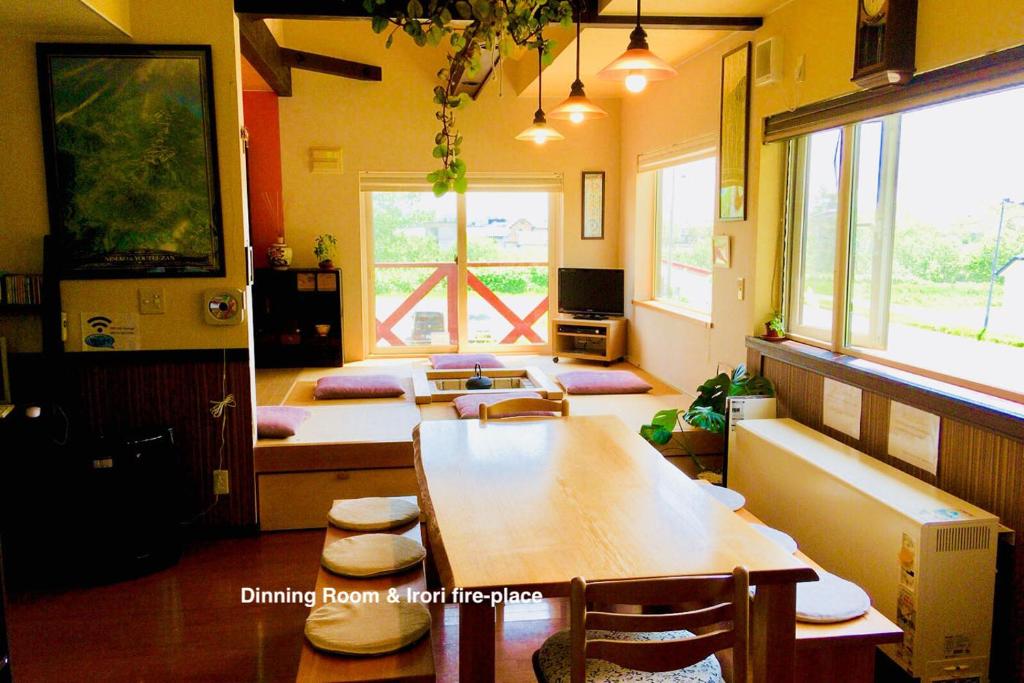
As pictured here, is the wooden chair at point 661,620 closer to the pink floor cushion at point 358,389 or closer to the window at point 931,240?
the window at point 931,240

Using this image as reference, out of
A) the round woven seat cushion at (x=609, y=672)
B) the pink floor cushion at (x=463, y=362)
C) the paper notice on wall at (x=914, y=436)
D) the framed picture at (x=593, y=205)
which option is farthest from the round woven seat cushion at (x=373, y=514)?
the framed picture at (x=593, y=205)

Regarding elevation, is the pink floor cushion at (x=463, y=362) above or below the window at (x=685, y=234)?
below

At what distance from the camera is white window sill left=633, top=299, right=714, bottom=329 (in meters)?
4.93

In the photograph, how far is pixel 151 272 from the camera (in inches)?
143

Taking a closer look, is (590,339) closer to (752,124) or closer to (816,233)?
(752,124)

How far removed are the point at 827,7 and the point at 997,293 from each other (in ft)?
4.70

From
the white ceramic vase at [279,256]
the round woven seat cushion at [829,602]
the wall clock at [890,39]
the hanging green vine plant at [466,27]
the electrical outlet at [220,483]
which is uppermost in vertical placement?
the wall clock at [890,39]

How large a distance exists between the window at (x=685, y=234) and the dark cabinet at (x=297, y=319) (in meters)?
2.42

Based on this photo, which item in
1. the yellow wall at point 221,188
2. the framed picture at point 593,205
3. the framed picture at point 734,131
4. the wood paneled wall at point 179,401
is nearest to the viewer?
the yellow wall at point 221,188

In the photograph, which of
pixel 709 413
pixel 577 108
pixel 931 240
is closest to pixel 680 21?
pixel 577 108

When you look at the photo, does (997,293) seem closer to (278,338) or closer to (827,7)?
(827,7)

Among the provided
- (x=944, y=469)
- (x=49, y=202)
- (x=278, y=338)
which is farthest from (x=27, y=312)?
(x=944, y=469)

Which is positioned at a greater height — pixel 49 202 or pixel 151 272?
pixel 49 202

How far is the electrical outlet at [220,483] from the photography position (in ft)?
12.5
